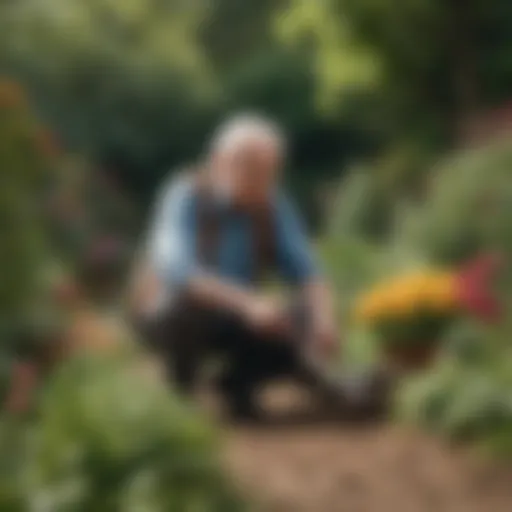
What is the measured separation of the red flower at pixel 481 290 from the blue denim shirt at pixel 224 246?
35.1 inches

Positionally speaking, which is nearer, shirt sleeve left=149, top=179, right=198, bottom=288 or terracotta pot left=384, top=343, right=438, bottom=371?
shirt sleeve left=149, top=179, right=198, bottom=288

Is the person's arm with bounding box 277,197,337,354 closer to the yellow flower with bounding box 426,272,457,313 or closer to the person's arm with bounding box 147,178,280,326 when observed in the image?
the person's arm with bounding box 147,178,280,326

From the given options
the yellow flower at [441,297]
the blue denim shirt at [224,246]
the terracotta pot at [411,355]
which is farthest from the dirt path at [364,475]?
the yellow flower at [441,297]

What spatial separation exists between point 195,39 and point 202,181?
5.87 m

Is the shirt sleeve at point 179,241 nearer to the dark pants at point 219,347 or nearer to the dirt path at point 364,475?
the dark pants at point 219,347

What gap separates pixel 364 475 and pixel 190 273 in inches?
30.0

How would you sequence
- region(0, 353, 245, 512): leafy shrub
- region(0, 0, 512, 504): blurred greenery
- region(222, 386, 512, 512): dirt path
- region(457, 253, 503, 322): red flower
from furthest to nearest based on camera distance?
region(457, 253, 503, 322): red flower, region(222, 386, 512, 512): dirt path, region(0, 0, 512, 504): blurred greenery, region(0, 353, 245, 512): leafy shrub

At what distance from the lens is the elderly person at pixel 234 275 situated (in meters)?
4.05

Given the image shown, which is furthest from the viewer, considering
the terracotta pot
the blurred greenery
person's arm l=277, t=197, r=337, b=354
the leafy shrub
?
the terracotta pot

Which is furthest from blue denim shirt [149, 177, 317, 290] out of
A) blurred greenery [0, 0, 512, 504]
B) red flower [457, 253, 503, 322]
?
red flower [457, 253, 503, 322]

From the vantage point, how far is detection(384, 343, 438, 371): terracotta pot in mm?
4781

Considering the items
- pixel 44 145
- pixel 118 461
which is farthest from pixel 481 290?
pixel 118 461

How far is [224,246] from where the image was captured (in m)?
4.17

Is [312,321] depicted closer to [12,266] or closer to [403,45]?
[12,266]
